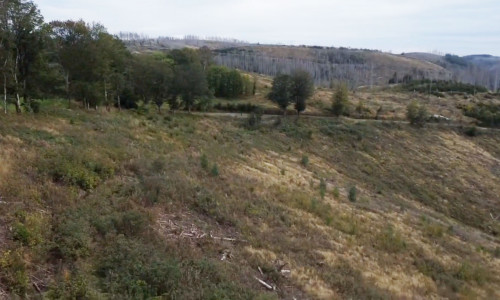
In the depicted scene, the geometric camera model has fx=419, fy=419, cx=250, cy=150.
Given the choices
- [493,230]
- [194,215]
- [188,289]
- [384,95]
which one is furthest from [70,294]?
[384,95]

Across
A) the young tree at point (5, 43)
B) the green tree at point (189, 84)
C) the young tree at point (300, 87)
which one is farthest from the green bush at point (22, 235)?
the young tree at point (300, 87)

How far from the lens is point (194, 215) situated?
15000mm

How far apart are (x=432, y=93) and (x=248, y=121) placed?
5968 cm

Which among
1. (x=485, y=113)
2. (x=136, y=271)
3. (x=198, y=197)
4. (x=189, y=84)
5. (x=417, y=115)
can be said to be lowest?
(x=485, y=113)

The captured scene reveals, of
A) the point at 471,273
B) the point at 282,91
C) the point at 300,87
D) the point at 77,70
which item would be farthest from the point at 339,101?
the point at 471,273

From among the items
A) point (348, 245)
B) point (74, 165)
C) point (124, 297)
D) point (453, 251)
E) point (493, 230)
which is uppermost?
point (74, 165)

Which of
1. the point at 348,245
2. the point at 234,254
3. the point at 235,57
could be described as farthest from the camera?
the point at 235,57

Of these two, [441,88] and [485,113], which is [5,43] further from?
[441,88]

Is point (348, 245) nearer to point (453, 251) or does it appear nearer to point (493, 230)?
point (453, 251)

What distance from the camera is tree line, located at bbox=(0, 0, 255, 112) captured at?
24594 mm

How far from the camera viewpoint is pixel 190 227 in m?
13.8

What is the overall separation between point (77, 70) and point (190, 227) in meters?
24.4

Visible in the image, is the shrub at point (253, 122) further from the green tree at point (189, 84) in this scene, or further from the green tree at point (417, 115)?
the green tree at point (417, 115)

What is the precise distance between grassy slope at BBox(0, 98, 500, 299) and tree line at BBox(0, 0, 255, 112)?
3.10 meters
